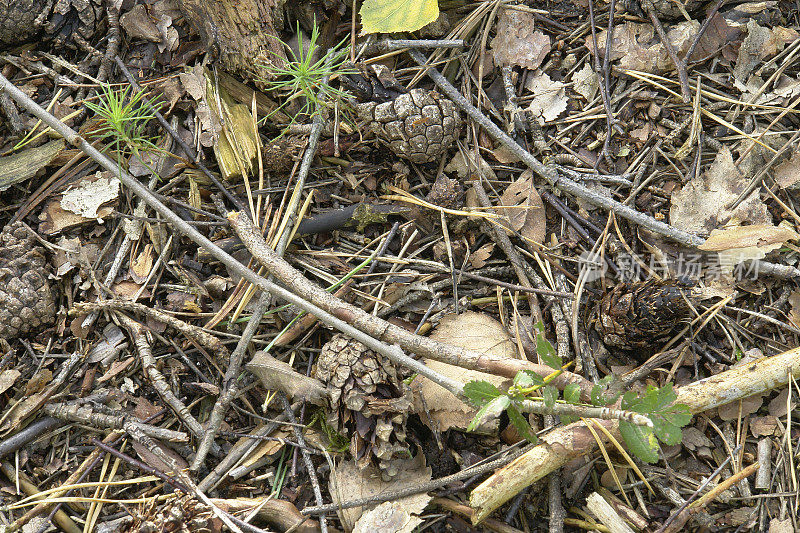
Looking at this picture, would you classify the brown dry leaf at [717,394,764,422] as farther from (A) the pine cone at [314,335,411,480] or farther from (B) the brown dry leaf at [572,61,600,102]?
(B) the brown dry leaf at [572,61,600,102]

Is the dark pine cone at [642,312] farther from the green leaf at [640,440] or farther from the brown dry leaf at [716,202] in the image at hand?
the green leaf at [640,440]

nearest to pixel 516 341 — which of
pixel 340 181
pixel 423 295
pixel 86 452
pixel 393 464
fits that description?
pixel 423 295

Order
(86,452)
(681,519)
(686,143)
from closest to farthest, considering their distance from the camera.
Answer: (681,519) → (86,452) → (686,143)

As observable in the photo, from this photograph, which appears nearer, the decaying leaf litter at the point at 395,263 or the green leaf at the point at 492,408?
the green leaf at the point at 492,408

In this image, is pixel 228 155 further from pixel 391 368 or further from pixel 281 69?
pixel 391 368

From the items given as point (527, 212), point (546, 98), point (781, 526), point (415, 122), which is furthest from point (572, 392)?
point (546, 98)

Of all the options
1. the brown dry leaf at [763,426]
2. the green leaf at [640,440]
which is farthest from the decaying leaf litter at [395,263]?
the green leaf at [640,440]
